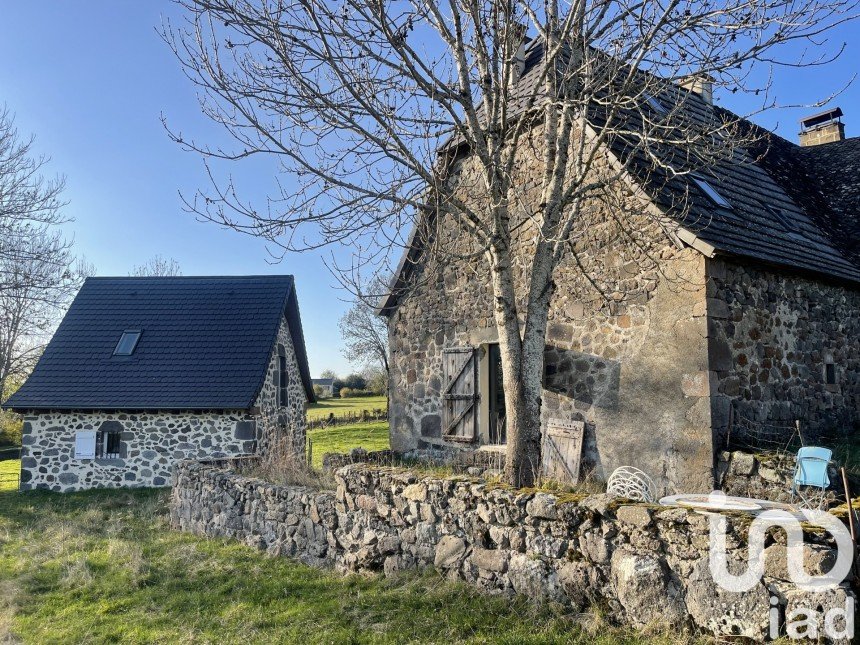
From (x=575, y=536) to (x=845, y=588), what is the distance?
180 cm

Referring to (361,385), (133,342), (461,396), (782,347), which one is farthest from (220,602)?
(361,385)

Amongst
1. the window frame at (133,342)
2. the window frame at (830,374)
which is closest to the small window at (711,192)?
the window frame at (830,374)

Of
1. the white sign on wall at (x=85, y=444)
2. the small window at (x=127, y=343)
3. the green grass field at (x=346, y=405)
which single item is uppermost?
the small window at (x=127, y=343)

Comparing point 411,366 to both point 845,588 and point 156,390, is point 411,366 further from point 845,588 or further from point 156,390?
point 845,588

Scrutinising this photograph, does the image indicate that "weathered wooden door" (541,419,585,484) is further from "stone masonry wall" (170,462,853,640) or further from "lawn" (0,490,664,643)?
"lawn" (0,490,664,643)

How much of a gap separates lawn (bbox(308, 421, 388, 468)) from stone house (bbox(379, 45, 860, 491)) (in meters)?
7.69

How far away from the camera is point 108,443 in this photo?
15.2 meters

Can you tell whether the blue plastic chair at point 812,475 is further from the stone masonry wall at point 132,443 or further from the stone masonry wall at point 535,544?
the stone masonry wall at point 132,443

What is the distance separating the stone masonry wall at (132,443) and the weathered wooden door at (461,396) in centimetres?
537

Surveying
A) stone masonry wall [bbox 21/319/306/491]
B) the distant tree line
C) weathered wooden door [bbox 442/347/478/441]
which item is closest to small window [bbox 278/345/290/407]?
stone masonry wall [bbox 21/319/306/491]

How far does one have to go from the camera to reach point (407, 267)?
1205 cm

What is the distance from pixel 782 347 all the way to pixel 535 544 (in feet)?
18.4

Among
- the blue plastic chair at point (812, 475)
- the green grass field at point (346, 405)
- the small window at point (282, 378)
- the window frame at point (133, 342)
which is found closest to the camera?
the blue plastic chair at point (812, 475)

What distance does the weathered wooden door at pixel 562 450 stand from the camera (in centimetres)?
895
